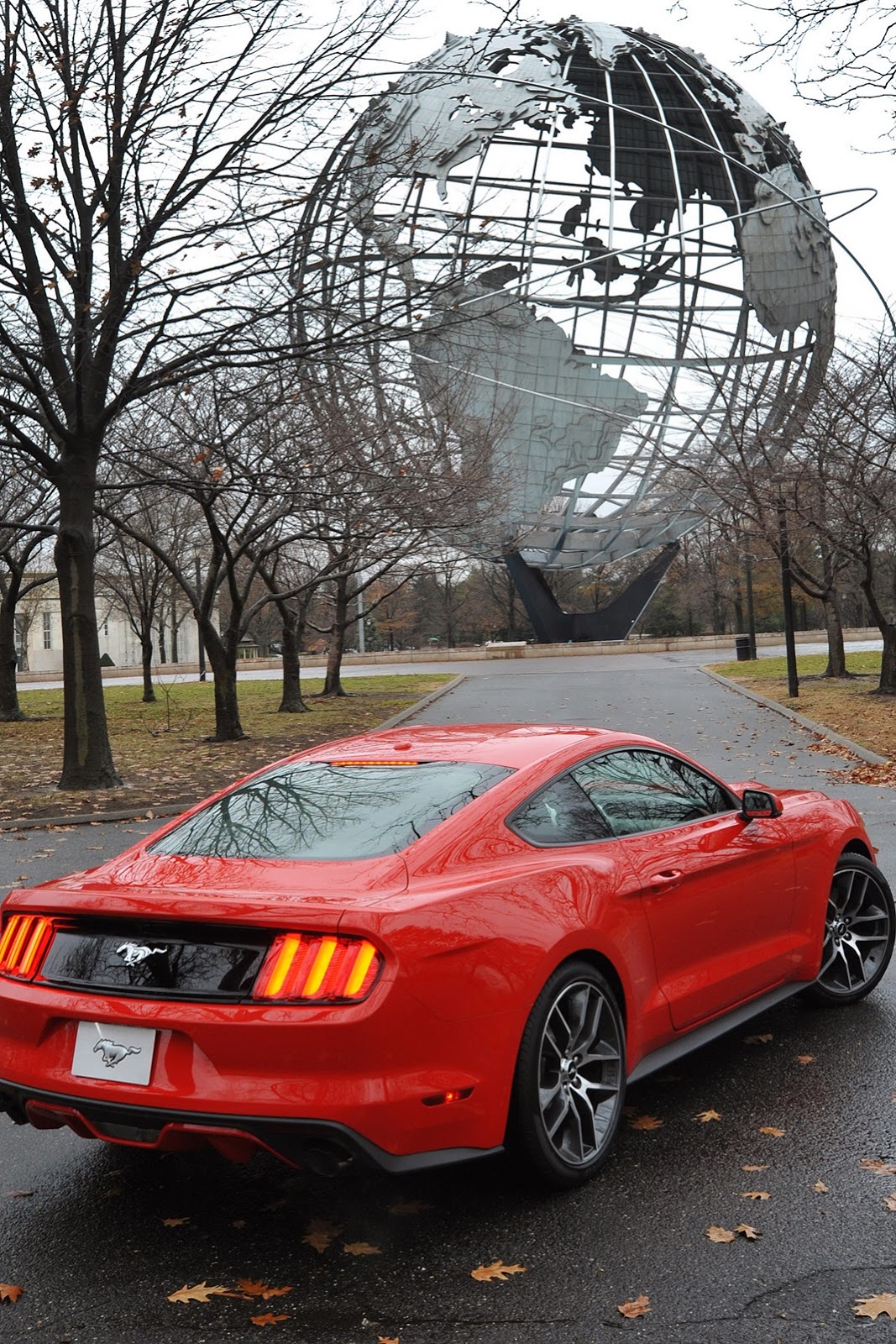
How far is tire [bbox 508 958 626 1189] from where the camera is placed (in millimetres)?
3807

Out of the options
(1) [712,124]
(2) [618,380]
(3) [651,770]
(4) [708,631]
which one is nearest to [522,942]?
(3) [651,770]

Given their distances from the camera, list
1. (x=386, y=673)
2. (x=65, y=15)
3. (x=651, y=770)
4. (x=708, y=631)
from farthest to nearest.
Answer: (x=708, y=631) < (x=386, y=673) < (x=65, y=15) < (x=651, y=770)

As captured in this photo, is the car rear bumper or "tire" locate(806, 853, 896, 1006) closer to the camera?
the car rear bumper

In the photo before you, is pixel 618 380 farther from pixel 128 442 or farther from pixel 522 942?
pixel 522 942

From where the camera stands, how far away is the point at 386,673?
4909 centimetres

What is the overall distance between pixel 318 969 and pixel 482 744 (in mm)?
1571

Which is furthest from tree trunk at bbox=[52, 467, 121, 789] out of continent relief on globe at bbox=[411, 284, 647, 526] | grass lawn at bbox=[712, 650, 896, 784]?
continent relief on globe at bbox=[411, 284, 647, 526]

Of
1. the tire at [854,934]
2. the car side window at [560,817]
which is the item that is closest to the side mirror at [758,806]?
the tire at [854,934]

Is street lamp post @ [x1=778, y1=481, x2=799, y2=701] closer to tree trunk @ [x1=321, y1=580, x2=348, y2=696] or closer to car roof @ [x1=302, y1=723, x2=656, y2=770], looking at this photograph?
tree trunk @ [x1=321, y1=580, x2=348, y2=696]

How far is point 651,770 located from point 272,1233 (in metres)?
2.34

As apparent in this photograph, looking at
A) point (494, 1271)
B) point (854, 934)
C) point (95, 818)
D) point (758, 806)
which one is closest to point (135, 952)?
point (494, 1271)

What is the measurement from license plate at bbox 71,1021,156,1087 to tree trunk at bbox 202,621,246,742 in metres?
18.8

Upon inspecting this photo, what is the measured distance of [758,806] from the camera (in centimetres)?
534

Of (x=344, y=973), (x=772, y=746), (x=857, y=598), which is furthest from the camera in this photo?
(x=857, y=598)
